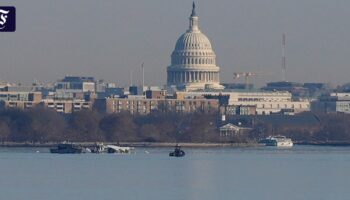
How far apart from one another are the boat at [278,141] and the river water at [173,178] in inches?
1696

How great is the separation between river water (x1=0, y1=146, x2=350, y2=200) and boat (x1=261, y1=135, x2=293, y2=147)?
4307 centimetres

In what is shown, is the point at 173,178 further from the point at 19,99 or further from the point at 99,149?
the point at 19,99

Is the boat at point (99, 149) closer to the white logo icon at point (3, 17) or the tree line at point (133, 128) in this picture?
the tree line at point (133, 128)

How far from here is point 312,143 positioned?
156 metres

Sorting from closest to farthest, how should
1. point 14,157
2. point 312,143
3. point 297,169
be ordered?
point 297,169
point 14,157
point 312,143

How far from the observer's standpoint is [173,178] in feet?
251

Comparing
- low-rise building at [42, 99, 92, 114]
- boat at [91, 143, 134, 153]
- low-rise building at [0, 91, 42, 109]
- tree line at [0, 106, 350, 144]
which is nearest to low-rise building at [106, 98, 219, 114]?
low-rise building at [42, 99, 92, 114]

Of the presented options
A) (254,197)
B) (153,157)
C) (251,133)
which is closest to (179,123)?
(251,133)

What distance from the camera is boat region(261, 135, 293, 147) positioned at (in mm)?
146938

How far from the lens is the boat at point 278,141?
482 ft

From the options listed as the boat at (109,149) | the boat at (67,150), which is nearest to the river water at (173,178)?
the boat at (67,150)

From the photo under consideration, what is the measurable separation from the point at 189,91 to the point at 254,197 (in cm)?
13250

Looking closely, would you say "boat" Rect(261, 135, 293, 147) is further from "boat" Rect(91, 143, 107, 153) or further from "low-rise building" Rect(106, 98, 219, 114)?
"low-rise building" Rect(106, 98, 219, 114)

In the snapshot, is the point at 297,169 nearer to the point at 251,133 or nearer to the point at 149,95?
the point at 251,133
